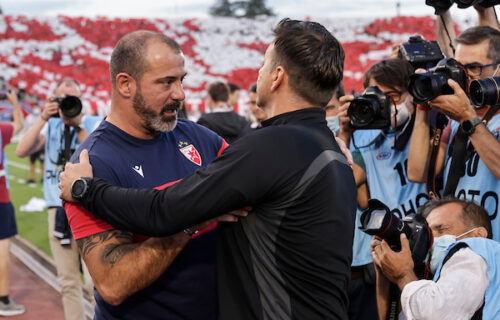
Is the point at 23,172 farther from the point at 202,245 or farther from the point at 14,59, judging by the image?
the point at 14,59

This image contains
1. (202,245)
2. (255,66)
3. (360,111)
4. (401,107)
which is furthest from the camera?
(255,66)

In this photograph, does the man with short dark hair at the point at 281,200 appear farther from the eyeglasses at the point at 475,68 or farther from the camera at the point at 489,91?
the eyeglasses at the point at 475,68

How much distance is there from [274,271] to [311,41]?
0.76 meters

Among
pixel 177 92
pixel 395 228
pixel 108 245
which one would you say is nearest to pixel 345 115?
pixel 395 228

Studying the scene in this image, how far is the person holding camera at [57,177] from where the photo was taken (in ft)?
15.3

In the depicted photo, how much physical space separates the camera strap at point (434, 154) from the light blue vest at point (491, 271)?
87 cm

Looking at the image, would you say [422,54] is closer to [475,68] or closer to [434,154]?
[475,68]

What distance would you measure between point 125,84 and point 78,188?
56cm

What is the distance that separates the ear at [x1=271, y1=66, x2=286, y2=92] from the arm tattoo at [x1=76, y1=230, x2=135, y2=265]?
2.39ft

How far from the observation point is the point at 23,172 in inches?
659

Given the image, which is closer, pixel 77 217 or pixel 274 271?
pixel 274 271

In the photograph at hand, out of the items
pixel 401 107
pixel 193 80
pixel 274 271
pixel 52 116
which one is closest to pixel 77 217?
pixel 274 271

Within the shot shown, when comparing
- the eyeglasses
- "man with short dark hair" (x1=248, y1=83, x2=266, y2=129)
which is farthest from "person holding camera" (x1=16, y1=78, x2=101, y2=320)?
the eyeglasses

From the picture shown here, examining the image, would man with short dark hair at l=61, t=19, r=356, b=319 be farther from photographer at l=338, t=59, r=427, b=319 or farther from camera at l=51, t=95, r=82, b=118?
camera at l=51, t=95, r=82, b=118
